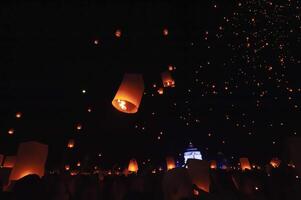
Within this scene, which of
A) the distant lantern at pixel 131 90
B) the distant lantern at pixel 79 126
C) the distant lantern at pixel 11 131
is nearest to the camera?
the distant lantern at pixel 131 90

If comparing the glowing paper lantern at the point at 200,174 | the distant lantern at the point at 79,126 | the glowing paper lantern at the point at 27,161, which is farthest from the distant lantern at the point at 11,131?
the glowing paper lantern at the point at 200,174

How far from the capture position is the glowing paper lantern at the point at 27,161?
204 cm

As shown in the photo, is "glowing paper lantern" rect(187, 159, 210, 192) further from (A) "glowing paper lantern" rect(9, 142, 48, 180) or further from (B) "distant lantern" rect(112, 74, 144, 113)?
(A) "glowing paper lantern" rect(9, 142, 48, 180)

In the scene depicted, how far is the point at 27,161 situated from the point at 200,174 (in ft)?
4.93

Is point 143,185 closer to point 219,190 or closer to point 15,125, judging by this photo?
point 219,190

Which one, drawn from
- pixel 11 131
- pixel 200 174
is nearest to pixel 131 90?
pixel 200 174

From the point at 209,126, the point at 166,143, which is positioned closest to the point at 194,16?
the point at 209,126

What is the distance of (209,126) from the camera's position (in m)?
10.4

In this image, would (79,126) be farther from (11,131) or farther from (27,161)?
(27,161)

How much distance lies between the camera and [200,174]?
222 cm

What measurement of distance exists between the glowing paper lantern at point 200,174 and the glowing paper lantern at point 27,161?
133 cm

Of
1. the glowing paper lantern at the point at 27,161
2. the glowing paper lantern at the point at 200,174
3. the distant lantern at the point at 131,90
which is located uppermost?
the distant lantern at the point at 131,90

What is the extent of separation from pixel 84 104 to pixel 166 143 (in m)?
4.50

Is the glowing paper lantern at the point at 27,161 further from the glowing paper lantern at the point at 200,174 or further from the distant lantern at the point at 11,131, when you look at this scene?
the distant lantern at the point at 11,131
